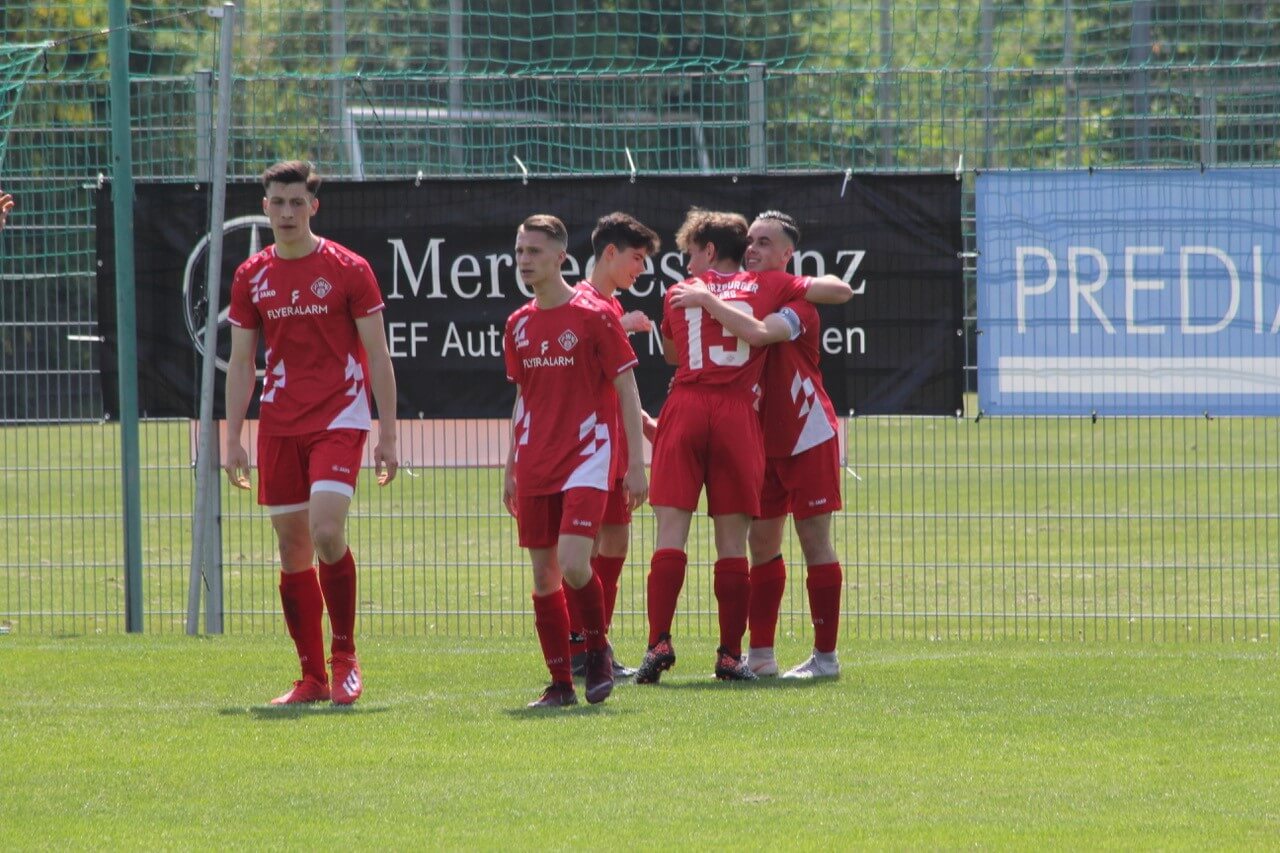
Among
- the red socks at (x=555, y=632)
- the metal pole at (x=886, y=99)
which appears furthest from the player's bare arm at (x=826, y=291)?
the metal pole at (x=886, y=99)

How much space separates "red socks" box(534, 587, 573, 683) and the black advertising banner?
3.14 metres

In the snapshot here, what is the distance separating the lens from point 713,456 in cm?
768

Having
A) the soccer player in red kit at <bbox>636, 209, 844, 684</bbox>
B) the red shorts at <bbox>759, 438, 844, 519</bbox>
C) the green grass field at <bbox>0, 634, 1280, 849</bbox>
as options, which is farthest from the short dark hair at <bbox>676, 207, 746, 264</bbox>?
the green grass field at <bbox>0, 634, 1280, 849</bbox>

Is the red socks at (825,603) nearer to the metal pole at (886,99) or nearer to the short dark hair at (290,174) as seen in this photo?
the short dark hair at (290,174)

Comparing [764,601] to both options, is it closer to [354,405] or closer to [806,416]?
[806,416]

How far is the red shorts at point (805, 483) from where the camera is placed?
796cm

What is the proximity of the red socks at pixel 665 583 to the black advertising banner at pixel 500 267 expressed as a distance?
251 cm

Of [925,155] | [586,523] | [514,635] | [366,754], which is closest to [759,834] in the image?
[366,754]

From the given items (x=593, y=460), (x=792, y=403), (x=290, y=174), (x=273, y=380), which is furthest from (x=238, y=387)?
(x=792, y=403)

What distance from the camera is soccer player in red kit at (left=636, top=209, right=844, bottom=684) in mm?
7664

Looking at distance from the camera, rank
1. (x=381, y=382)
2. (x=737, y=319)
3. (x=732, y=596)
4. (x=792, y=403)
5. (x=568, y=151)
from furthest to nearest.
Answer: (x=568, y=151)
(x=792, y=403)
(x=732, y=596)
(x=737, y=319)
(x=381, y=382)

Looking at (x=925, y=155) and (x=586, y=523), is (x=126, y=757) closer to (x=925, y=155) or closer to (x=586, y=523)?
(x=586, y=523)

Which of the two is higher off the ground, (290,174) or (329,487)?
(290,174)

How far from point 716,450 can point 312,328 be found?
65.9 inches
